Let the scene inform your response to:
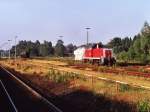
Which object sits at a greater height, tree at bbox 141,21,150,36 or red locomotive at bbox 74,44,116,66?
tree at bbox 141,21,150,36

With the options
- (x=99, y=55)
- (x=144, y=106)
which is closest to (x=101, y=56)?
(x=99, y=55)

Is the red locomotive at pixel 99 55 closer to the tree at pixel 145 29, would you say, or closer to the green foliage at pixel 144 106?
the tree at pixel 145 29

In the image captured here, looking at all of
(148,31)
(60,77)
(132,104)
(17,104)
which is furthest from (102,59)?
(132,104)

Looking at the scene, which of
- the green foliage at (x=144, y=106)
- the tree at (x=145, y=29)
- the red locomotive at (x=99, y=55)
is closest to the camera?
the green foliage at (x=144, y=106)

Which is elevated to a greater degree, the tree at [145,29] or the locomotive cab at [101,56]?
the tree at [145,29]

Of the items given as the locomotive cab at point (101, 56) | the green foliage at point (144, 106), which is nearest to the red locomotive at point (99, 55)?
the locomotive cab at point (101, 56)

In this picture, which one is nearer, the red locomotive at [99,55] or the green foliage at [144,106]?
the green foliage at [144,106]

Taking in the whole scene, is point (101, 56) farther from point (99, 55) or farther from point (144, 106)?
point (144, 106)

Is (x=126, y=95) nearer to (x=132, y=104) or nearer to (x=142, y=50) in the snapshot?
(x=132, y=104)

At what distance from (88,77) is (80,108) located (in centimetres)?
1102

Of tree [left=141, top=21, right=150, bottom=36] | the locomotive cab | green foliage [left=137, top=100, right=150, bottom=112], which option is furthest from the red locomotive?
green foliage [left=137, top=100, right=150, bottom=112]

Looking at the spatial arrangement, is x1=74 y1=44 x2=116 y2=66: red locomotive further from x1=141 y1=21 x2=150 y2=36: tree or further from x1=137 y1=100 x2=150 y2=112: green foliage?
x1=137 y1=100 x2=150 y2=112: green foliage

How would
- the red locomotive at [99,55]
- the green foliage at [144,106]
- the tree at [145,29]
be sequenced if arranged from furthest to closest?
the tree at [145,29]
the red locomotive at [99,55]
the green foliage at [144,106]

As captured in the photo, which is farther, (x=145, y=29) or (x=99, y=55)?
(x=145, y=29)
